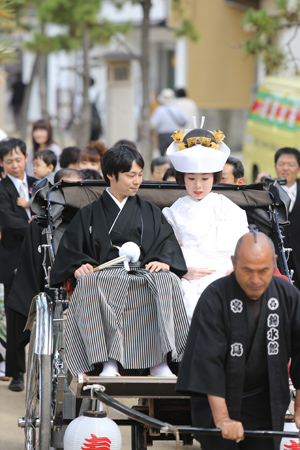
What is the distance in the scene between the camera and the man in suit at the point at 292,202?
7.31 metres

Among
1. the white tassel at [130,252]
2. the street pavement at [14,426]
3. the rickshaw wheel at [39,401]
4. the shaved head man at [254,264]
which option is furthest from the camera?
the street pavement at [14,426]

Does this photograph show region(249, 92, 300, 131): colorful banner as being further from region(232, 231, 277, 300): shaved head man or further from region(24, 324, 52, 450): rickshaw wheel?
region(232, 231, 277, 300): shaved head man

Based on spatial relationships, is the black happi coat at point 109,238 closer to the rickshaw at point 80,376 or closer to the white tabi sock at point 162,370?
the rickshaw at point 80,376

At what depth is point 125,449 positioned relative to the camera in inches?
225

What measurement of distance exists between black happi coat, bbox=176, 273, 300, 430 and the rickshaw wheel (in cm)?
102

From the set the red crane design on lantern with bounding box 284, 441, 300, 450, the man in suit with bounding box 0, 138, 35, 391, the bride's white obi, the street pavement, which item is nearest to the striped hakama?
the bride's white obi

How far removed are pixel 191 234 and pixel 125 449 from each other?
1.54m

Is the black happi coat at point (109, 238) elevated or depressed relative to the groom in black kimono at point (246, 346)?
elevated

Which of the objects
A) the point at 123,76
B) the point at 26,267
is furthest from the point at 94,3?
the point at 26,267

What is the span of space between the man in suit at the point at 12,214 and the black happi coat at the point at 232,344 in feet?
11.3

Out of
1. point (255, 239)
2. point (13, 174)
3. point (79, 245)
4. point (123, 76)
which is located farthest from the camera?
point (123, 76)

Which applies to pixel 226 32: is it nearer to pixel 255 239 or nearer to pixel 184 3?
pixel 184 3

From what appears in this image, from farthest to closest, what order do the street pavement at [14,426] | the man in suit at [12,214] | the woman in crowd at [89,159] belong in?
1. the woman in crowd at [89,159]
2. the man in suit at [12,214]
3. the street pavement at [14,426]

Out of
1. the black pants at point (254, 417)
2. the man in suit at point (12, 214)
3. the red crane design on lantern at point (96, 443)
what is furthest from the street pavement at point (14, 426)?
the black pants at point (254, 417)
